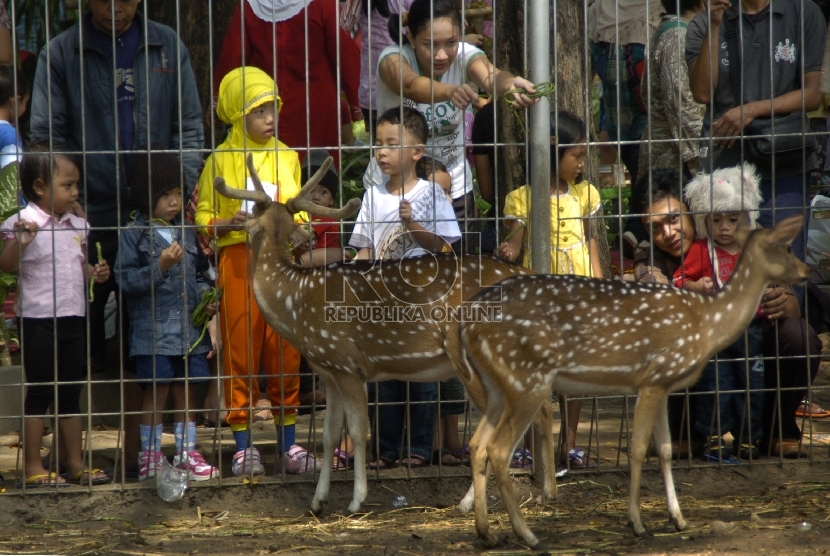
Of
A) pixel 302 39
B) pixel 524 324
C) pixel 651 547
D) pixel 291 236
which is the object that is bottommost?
pixel 651 547

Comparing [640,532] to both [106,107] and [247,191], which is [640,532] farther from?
[106,107]

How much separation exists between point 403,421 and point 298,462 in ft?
2.07

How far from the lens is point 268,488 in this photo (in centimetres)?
594

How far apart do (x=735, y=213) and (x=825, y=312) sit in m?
0.84

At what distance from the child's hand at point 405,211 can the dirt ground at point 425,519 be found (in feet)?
4.77

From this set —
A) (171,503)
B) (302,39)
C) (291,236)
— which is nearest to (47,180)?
(291,236)

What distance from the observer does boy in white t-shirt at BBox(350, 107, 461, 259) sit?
5.96 metres

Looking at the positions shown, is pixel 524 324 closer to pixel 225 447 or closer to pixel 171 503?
pixel 171 503

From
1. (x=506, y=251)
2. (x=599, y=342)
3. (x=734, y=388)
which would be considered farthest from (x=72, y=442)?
(x=734, y=388)

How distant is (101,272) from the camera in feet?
19.5

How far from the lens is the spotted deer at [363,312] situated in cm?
548

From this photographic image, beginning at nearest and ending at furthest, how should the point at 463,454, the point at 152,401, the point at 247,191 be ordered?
the point at 247,191, the point at 152,401, the point at 463,454

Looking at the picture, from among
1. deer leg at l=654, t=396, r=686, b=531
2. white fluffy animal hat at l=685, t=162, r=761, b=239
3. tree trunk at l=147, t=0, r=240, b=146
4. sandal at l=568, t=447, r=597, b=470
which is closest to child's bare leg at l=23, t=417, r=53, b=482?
sandal at l=568, t=447, r=597, b=470

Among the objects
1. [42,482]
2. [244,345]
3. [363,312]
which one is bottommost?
[42,482]
